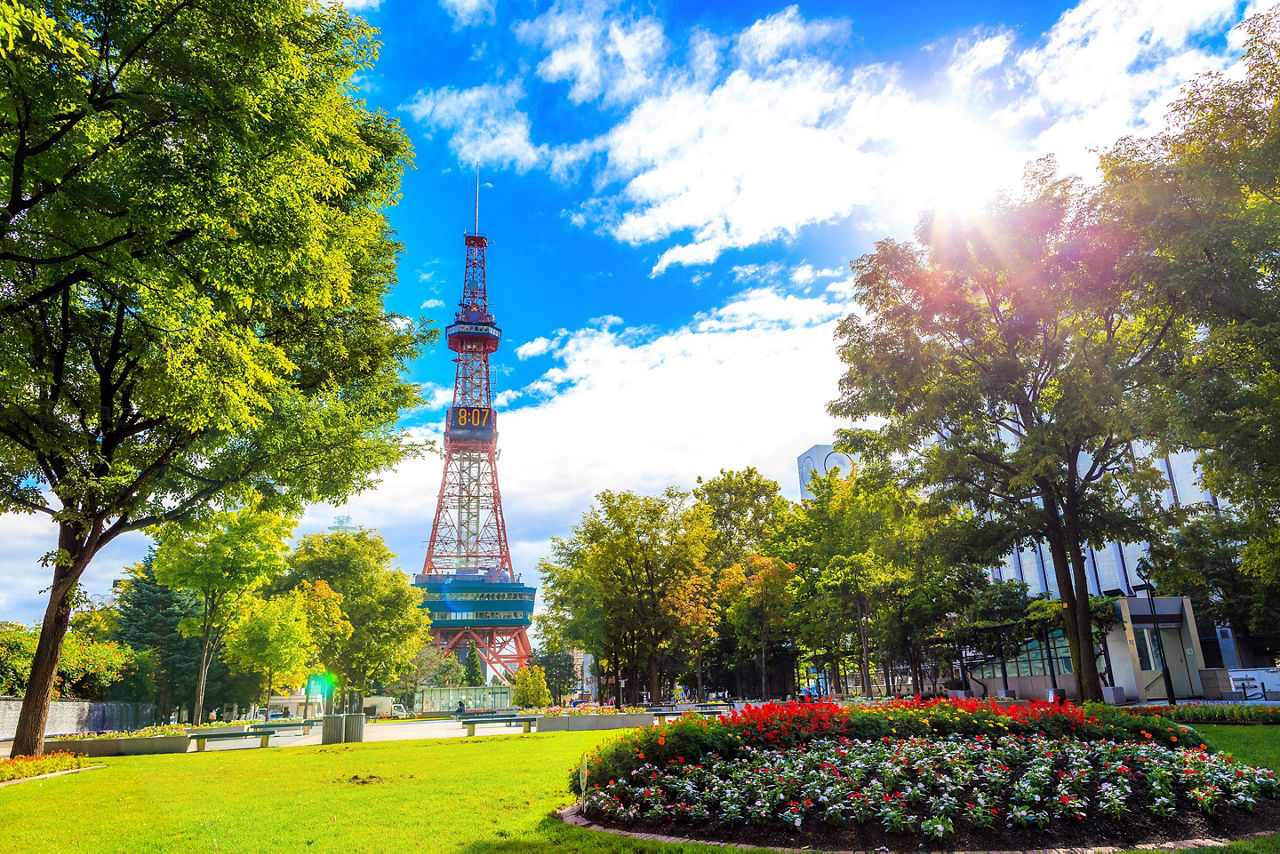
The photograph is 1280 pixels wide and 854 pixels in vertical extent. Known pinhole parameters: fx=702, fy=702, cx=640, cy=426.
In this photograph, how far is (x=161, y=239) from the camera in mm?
9438

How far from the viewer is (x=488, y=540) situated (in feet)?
305

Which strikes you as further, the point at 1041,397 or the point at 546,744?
the point at 1041,397

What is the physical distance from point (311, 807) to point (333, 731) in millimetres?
15070

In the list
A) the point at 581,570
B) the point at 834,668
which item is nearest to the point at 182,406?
the point at 581,570

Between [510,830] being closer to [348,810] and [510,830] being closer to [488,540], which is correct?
[348,810]

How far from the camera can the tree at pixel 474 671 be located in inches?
3312

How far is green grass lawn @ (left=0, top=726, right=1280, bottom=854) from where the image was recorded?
24.9ft

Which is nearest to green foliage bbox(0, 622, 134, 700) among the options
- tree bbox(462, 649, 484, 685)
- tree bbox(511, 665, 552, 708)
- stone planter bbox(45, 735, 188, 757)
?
stone planter bbox(45, 735, 188, 757)

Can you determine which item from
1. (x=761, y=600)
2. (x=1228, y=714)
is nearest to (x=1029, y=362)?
(x=1228, y=714)

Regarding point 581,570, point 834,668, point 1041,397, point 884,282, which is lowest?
point 834,668

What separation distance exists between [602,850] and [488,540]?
3505 inches

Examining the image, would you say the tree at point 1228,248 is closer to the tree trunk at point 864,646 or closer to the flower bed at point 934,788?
the flower bed at point 934,788

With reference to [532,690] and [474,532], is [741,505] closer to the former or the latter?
[532,690]

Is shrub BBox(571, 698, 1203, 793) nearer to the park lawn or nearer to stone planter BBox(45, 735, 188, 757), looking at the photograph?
the park lawn
